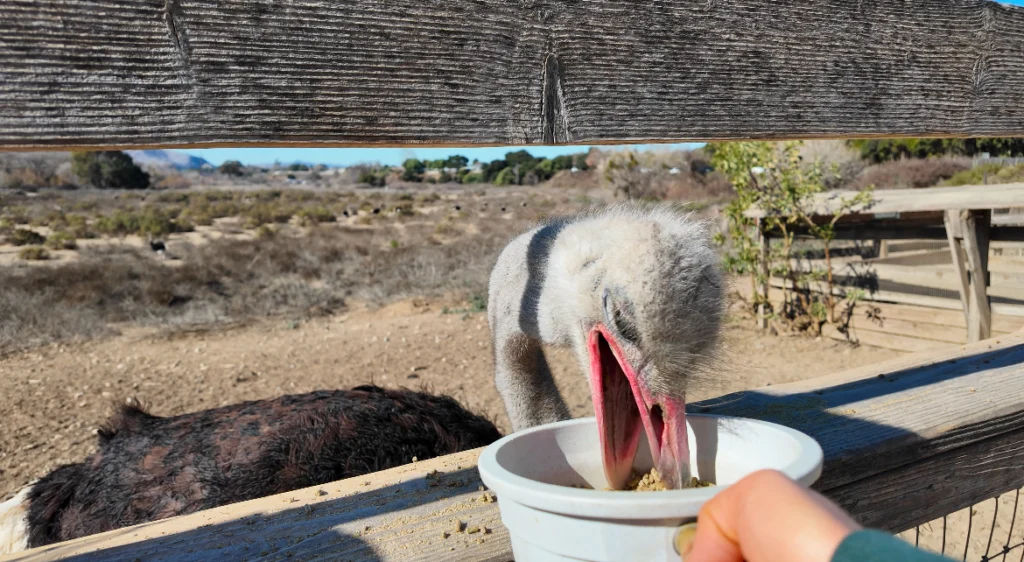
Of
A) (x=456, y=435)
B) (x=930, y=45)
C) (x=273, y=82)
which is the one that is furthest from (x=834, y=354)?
(x=273, y=82)

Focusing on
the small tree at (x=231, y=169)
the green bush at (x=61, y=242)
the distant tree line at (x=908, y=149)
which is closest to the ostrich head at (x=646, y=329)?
the green bush at (x=61, y=242)

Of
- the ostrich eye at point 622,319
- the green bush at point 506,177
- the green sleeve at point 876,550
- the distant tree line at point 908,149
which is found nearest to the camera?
the green sleeve at point 876,550

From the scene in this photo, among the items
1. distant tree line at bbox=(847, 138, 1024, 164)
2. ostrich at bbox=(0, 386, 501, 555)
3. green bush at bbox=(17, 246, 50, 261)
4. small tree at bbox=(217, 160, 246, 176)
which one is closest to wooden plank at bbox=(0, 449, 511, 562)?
ostrich at bbox=(0, 386, 501, 555)

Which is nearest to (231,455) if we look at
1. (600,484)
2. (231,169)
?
(600,484)

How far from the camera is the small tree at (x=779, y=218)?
25.0ft

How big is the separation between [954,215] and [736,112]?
544cm

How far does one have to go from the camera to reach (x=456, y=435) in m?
2.71

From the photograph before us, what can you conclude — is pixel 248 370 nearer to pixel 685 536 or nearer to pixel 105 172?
pixel 685 536

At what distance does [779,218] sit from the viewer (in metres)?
7.89

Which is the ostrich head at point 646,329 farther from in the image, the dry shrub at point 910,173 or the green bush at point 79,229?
the green bush at point 79,229

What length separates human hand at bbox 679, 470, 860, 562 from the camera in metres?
0.63

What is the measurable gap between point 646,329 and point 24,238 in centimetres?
1977

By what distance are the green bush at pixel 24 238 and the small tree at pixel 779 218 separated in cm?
1593

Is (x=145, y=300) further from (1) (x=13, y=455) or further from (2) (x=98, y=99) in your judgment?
(2) (x=98, y=99)
